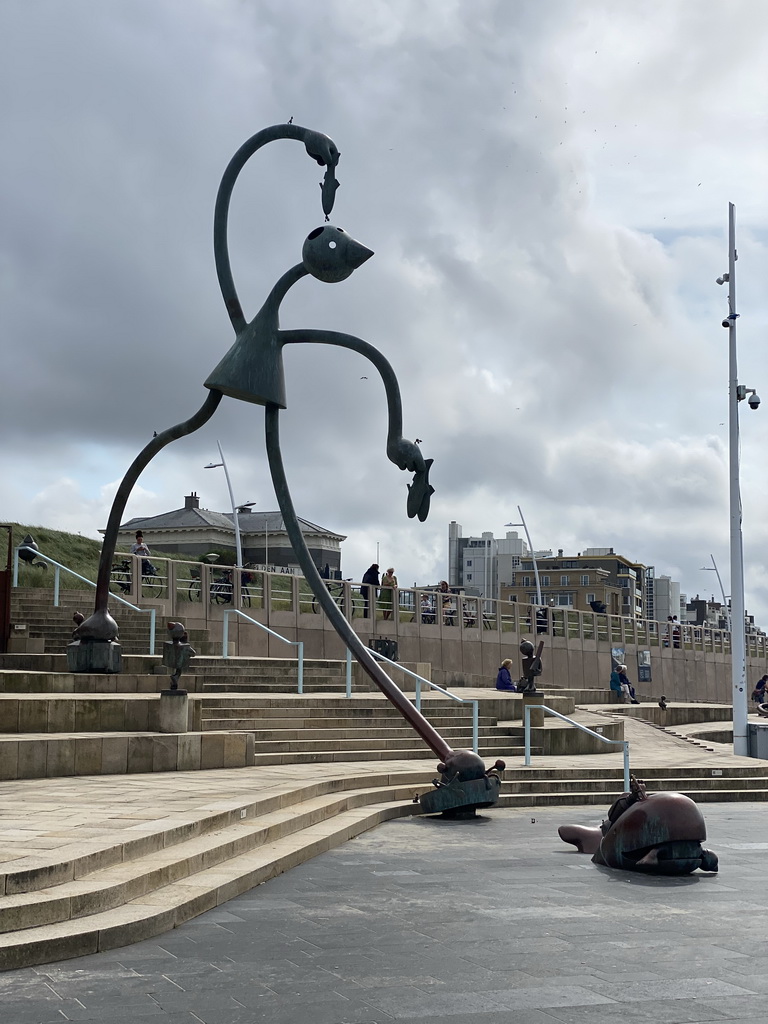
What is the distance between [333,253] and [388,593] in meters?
17.8

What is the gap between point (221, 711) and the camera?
1470 centimetres

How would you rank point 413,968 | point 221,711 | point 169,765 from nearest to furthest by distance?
point 413,968 < point 169,765 < point 221,711

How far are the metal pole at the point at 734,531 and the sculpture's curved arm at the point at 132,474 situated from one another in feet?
40.5

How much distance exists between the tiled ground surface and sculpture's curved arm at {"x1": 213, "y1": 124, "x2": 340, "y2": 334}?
6708 millimetres

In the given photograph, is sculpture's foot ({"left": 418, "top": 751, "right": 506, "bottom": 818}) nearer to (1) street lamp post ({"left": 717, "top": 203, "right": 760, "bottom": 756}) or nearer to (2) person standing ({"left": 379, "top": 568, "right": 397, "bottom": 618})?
(1) street lamp post ({"left": 717, "top": 203, "right": 760, "bottom": 756})

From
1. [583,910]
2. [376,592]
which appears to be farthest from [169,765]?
[376,592]

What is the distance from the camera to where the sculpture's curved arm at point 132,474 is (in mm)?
12477

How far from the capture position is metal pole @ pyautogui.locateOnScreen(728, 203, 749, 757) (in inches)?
841

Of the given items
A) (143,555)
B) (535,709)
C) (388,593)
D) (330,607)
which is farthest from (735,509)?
(330,607)

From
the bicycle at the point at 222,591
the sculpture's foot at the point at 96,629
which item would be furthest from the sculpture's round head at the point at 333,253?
the bicycle at the point at 222,591

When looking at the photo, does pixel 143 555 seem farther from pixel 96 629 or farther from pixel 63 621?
pixel 96 629

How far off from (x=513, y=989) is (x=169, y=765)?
301 inches

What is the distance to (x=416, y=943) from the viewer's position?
582 cm

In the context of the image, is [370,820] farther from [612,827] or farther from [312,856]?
[612,827]
